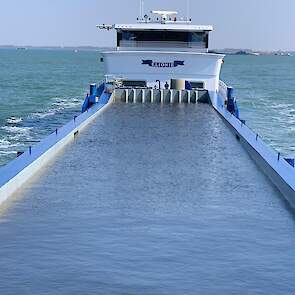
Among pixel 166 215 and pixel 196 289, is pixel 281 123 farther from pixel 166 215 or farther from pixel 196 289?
pixel 196 289

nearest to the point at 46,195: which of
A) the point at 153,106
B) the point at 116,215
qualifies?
the point at 116,215

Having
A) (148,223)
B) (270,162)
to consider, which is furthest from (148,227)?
(270,162)

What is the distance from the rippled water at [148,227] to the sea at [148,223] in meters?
0.02

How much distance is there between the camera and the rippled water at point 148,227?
28.2ft

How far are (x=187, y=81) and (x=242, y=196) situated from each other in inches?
971

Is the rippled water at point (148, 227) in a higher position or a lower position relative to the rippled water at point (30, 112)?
higher

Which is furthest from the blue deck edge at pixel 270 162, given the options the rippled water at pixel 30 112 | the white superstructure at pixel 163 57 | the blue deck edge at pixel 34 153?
the white superstructure at pixel 163 57

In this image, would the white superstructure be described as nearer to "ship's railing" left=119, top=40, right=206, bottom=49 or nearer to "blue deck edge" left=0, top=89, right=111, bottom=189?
"ship's railing" left=119, top=40, right=206, bottom=49

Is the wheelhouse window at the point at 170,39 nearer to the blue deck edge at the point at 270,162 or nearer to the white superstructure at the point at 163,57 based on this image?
the white superstructure at the point at 163,57

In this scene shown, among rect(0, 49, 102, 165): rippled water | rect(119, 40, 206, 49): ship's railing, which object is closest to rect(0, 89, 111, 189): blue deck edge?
rect(0, 49, 102, 165): rippled water

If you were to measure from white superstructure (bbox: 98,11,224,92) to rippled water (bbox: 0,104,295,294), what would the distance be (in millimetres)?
20277

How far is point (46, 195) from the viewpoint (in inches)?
516

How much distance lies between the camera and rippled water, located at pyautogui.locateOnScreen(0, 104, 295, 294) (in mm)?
8602

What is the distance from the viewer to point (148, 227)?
433 inches
